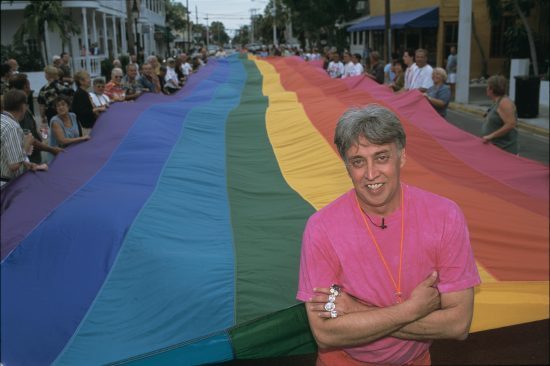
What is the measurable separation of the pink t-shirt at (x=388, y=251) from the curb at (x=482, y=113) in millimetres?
12404

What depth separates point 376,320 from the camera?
2049 mm

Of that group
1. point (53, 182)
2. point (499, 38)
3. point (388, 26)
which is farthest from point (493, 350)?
point (499, 38)

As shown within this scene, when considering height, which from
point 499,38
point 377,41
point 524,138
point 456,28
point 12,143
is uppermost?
point 377,41

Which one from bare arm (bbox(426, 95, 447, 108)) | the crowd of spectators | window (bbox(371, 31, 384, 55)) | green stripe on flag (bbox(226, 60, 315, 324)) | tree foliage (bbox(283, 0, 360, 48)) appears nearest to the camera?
green stripe on flag (bbox(226, 60, 315, 324))

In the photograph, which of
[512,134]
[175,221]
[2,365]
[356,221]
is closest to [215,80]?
[512,134]

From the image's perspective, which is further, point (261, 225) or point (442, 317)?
point (261, 225)

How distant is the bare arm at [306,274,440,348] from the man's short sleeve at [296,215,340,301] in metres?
0.11

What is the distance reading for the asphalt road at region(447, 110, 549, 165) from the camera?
1105cm

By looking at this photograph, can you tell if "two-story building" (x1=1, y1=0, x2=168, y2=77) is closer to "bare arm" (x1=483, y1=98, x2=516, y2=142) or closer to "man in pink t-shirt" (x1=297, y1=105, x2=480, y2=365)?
"bare arm" (x1=483, y1=98, x2=516, y2=142)

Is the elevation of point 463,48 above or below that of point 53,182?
above

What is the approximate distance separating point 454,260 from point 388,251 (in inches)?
9.3

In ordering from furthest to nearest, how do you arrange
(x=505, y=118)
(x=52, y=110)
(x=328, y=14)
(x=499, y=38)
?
(x=328, y=14), (x=499, y=38), (x=52, y=110), (x=505, y=118)

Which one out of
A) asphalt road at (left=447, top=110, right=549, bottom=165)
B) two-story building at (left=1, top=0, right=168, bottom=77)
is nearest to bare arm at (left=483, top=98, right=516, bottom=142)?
asphalt road at (left=447, top=110, right=549, bottom=165)

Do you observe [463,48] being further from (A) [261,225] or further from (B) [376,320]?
(B) [376,320]
